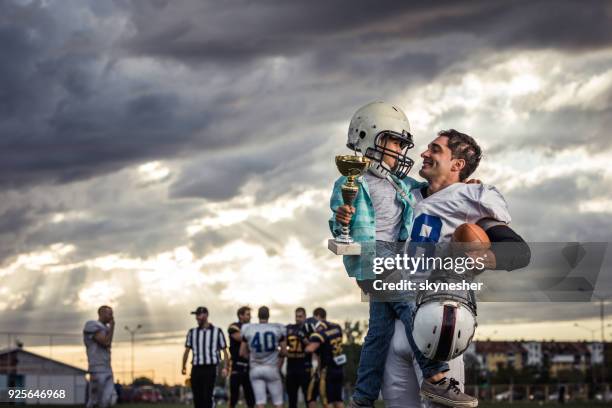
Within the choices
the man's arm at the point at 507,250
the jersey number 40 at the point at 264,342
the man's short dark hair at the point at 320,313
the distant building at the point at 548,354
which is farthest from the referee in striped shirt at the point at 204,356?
the distant building at the point at 548,354

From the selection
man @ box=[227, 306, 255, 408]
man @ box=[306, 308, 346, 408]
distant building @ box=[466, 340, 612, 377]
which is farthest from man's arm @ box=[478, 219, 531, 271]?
distant building @ box=[466, 340, 612, 377]

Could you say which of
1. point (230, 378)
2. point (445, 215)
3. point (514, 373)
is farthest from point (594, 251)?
point (514, 373)

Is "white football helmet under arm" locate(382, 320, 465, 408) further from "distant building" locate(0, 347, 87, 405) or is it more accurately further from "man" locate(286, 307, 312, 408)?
"distant building" locate(0, 347, 87, 405)

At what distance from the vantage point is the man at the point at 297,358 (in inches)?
715

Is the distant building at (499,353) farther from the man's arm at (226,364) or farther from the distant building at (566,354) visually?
the man's arm at (226,364)

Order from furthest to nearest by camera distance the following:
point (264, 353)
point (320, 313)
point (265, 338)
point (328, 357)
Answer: point (328, 357) < point (320, 313) < point (264, 353) < point (265, 338)

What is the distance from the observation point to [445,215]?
547cm

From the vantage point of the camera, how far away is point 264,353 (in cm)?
1800

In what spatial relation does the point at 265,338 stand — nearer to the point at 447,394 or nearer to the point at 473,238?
the point at 447,394

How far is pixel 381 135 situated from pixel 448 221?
2.95 feet

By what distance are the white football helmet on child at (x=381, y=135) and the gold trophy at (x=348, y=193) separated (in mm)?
515

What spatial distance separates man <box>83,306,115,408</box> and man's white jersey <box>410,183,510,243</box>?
38.5ft

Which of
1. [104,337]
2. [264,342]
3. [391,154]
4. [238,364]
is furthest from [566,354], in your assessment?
[391,154]

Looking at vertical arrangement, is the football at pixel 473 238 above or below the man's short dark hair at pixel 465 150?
below
